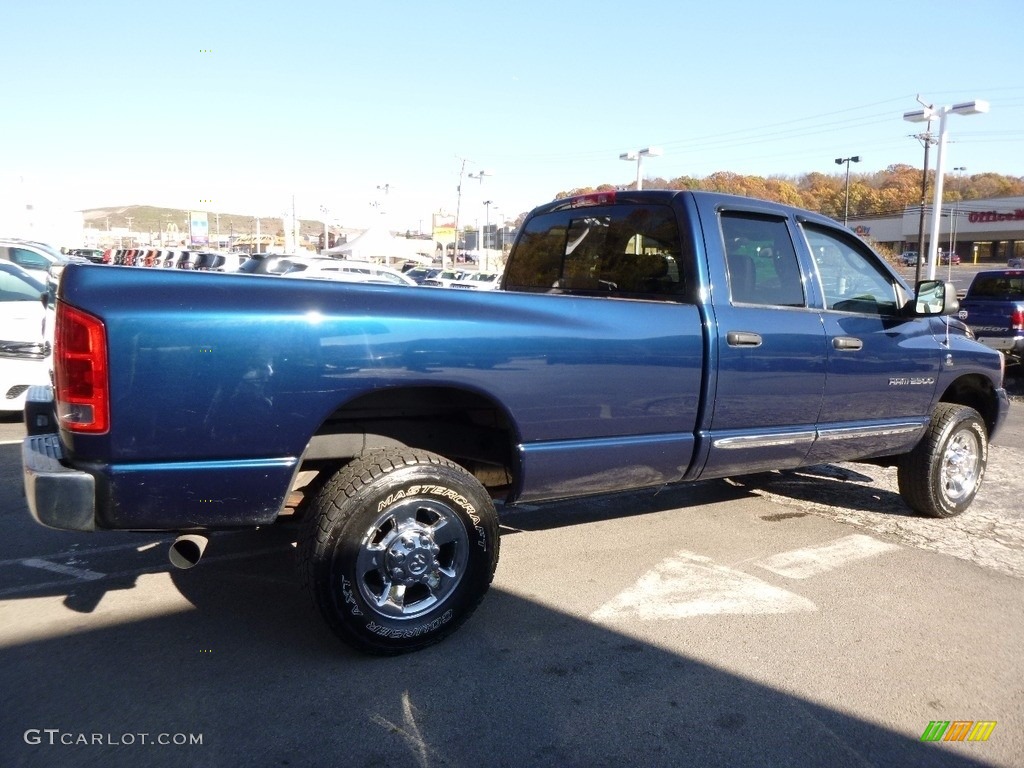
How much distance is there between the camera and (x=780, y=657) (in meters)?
3.38

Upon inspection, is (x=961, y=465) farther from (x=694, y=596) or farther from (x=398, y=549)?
(x=398, y=549)

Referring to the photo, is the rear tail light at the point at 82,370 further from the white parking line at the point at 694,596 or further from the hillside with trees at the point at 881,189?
the hillside with trees at the point at 881,189

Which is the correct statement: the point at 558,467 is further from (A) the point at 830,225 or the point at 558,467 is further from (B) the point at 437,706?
(A) the point at 830,225

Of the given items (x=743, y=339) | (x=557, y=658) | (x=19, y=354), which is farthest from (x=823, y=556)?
(x=19, y=354)

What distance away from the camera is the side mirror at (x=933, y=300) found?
4.91 metres

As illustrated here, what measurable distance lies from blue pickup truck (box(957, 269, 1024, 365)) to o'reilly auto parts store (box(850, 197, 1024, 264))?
63.9 m

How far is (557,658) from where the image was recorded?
3328 mm

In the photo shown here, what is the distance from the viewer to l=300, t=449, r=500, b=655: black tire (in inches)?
120

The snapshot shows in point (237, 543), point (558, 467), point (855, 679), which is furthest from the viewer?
point (237, 543)

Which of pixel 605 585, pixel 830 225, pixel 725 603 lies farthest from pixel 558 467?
pixel 830 225

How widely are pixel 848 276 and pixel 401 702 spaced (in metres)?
3.58

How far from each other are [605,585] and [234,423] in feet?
A: 6.99

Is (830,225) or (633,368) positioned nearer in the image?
(633,368)

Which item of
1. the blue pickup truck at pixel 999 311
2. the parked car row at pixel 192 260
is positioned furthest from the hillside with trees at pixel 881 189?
the blue pickup truck at pixel 999 311
